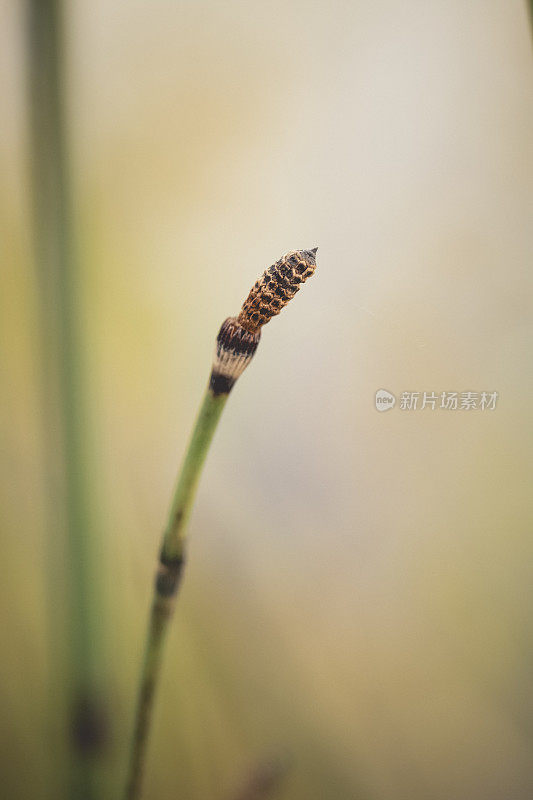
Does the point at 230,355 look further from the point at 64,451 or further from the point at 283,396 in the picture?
the point at 64,451

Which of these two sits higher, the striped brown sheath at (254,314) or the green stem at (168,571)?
the striped brown sheath at (254,314)

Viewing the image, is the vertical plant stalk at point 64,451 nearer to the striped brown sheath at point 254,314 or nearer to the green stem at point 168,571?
the green stem at point 168,571

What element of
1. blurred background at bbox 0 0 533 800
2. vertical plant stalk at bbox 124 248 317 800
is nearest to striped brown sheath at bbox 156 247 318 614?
vertical plant stalk at bbox 124 248 317 800

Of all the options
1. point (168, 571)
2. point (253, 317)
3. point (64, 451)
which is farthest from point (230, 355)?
point (64, 451)

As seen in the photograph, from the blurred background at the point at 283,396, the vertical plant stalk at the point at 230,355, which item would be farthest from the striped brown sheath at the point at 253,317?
the blurred background at the point at 283,396

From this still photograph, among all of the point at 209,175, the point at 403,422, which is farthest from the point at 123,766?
the point at 209,175
